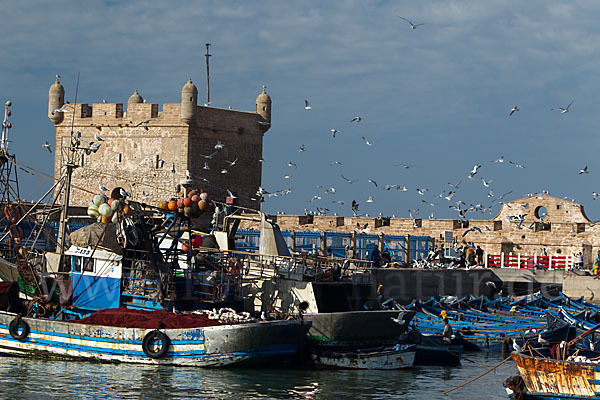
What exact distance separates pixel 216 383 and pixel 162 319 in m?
1.96

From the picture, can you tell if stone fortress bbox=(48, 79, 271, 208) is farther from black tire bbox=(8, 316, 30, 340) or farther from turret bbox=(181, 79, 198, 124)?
black tire bbox=(8, 316, 30, 340)

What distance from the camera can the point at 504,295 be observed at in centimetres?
3297

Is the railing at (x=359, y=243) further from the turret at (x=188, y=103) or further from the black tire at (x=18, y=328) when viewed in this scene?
the black tire at (x=18, y=328)

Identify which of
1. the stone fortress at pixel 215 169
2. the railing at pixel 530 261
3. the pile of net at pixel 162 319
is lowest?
the pile of net at pixel 162 319

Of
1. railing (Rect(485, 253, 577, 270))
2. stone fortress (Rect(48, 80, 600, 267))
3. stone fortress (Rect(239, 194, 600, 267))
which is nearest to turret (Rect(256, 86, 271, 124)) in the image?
stone fortress (Rect(48, 80, 600, 267))

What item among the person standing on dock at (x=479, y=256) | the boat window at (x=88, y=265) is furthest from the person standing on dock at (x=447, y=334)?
the person standing on dock at (x=479, y=256)

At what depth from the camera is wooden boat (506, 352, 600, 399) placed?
15739 mm

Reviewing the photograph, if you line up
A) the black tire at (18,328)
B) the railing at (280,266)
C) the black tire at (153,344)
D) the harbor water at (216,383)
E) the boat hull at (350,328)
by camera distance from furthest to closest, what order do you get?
the railing at (280,266) < the boat hull at (350,328) < the black tire at (18,328) < the black tire at (153,344) < the harbor water at (216,383)

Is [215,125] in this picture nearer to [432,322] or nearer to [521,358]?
[432,322]

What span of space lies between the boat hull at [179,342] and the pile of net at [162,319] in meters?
0.16

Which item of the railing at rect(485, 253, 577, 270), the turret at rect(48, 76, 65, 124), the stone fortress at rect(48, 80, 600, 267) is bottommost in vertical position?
the railing at rect(485, 253, 577, 270)

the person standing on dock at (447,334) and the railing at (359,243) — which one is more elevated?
the railing at (359,243)

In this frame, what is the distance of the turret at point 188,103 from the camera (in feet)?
129

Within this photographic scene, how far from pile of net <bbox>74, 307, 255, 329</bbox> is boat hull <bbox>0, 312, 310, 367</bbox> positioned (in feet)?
0.52
